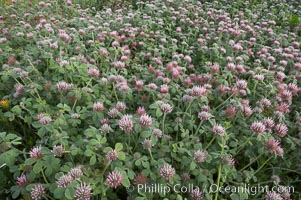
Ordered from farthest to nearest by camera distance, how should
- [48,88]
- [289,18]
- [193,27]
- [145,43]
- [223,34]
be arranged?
[289,18] < [193,27] < [223,34] < [145,43] < [48,88]

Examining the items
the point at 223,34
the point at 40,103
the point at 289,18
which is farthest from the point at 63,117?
the point at 289,18

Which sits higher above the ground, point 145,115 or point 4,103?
point 145,115

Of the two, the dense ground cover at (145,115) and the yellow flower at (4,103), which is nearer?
the dense ground cover at (145,115)

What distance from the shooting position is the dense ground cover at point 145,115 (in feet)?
7.08

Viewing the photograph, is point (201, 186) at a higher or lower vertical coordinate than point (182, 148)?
lower

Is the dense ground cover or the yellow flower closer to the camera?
the dense ground cover

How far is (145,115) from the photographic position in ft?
8.09

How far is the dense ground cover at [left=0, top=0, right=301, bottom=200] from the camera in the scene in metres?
2.16

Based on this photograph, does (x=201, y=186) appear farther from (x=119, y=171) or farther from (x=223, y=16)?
(x=223, y=16)

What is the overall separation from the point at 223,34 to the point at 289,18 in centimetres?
200

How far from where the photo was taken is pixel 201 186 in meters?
2.31

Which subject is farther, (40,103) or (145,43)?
(145,43)

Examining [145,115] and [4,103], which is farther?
[4,103]

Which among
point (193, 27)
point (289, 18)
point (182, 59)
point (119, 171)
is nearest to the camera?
point (119, 171)
